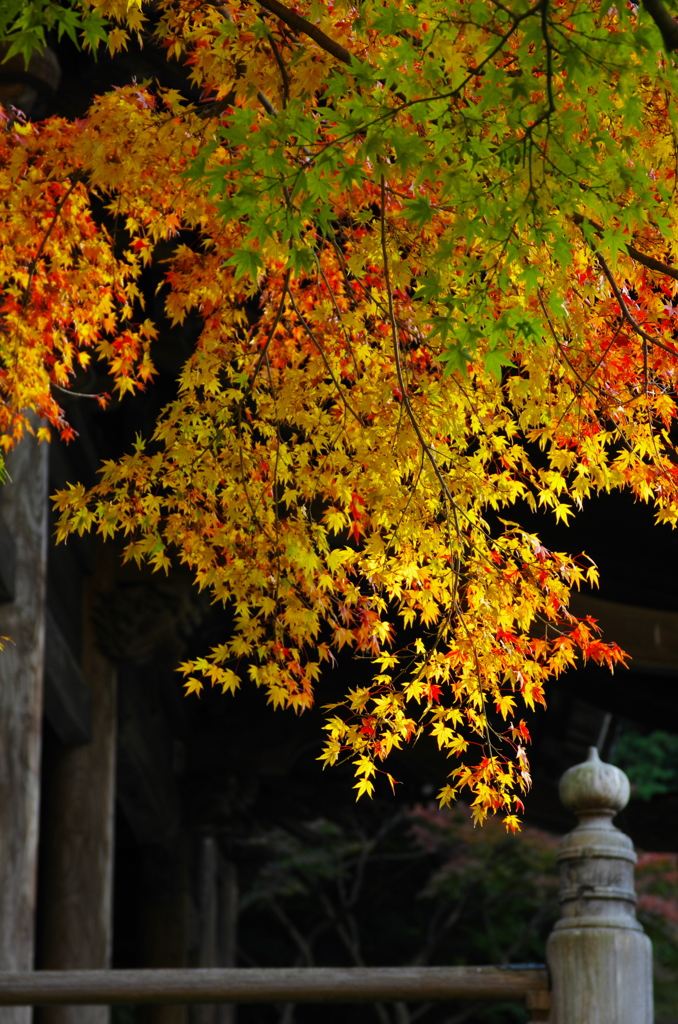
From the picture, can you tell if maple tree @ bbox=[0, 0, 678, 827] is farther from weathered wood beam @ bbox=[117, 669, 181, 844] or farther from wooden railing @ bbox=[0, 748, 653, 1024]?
weathered wood beam @ bbox=[117, 669, 181, 844]

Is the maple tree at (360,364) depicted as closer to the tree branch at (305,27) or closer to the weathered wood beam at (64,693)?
the tree branch at (305,27)

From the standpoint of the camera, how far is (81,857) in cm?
660

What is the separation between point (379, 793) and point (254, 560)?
8585 mm

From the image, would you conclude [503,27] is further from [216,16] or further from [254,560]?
[254,560]

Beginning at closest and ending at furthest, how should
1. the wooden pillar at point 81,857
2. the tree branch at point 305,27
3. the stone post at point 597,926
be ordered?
the tree branch at point 305,27, the stone post at point 597,926, the wooden pillar at point 81,857

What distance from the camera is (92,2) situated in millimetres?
2639

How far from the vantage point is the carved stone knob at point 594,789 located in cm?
334

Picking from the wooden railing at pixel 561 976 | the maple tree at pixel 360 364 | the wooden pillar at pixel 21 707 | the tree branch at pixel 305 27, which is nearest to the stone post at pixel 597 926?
the wooden railing at pixel 561 976

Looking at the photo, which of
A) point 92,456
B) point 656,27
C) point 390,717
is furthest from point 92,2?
point 92,456

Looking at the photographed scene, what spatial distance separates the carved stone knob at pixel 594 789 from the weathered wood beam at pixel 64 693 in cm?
322

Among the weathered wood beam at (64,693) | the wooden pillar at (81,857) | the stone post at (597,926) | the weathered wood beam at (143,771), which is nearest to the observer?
the stone post at (597,926)

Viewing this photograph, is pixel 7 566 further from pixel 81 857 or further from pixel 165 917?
pixel 165 917

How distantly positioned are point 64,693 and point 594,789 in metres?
3.61

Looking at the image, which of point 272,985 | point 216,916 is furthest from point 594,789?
point 216,916
